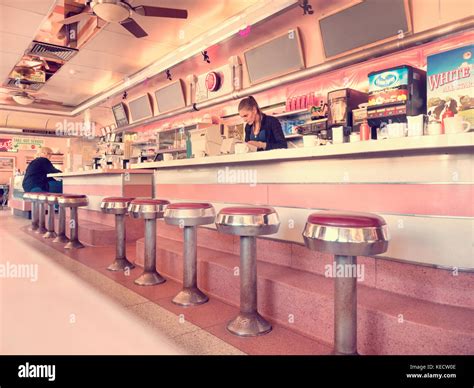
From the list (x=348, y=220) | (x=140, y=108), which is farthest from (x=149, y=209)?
(x=140, y=108)

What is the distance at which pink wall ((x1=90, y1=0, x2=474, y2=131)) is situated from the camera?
369 cm

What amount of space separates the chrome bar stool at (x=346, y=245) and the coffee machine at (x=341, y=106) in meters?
2.56

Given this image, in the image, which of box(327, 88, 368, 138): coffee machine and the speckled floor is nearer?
the speckled floor

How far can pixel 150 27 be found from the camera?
18.4ft

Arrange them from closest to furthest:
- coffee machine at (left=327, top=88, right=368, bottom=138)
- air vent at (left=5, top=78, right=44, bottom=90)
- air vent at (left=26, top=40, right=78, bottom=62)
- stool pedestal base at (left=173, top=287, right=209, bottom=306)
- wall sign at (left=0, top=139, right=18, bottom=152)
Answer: stool pedestal base at (left=173, top=287, right=209, bottom=306), coffee machine at (left=327, top=88, right=368, bottom=138), air vent at (left=26, top=40, right=78, bottom=62), air vent at (left=5, top=78, right=44, bottom=90), wall sign at (left=0, top=139, right=18, bottom=152)

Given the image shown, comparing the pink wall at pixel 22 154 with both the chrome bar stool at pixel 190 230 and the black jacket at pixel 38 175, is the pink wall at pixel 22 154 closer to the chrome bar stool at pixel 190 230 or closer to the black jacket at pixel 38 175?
the black jacket at pixel 38 175

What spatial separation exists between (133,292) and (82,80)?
7.00 meters

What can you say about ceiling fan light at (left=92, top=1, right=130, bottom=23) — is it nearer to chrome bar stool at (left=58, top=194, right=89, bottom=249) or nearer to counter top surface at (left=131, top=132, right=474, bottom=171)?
chrome bar stool at (left=58, top=194, right=89, bottom=249)

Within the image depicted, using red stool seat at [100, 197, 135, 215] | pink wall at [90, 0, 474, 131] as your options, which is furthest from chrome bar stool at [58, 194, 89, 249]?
pink wall at [90, 0, 474, 131]

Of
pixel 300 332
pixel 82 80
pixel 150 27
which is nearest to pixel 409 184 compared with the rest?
pixel 300 332

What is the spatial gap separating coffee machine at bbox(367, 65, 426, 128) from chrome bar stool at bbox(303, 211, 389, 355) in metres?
2.26

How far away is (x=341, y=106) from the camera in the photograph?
3.99m

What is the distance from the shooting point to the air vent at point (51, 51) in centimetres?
630
